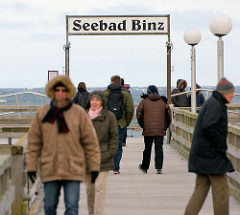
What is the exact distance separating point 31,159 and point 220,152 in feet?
6.41

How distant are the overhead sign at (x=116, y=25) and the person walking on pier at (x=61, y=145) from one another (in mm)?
12630

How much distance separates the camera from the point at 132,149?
17844 millimetres

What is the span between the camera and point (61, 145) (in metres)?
5.65

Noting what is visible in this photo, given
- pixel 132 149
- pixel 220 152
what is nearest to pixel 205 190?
pixel 220 152

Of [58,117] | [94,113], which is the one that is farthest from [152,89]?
[58,117]

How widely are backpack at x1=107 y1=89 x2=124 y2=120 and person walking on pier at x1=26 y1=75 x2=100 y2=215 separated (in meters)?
5.45

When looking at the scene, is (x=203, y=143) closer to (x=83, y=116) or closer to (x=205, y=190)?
(x=205, y=190)

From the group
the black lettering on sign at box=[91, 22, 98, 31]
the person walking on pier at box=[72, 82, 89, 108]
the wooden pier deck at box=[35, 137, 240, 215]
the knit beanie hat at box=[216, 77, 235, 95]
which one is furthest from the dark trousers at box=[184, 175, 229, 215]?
the black lettering on sign at box=[91, 22, 98, 31]

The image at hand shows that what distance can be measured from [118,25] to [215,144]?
39.5 feet

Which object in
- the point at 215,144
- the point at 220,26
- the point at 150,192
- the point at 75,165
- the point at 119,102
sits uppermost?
the point at 220,26

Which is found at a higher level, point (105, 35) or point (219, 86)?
point (105, 35)

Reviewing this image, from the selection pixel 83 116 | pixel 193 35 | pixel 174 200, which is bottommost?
pixel 174 200

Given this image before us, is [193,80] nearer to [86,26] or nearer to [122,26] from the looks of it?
[122,26]

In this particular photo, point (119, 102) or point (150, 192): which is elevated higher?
point (119, 102)
